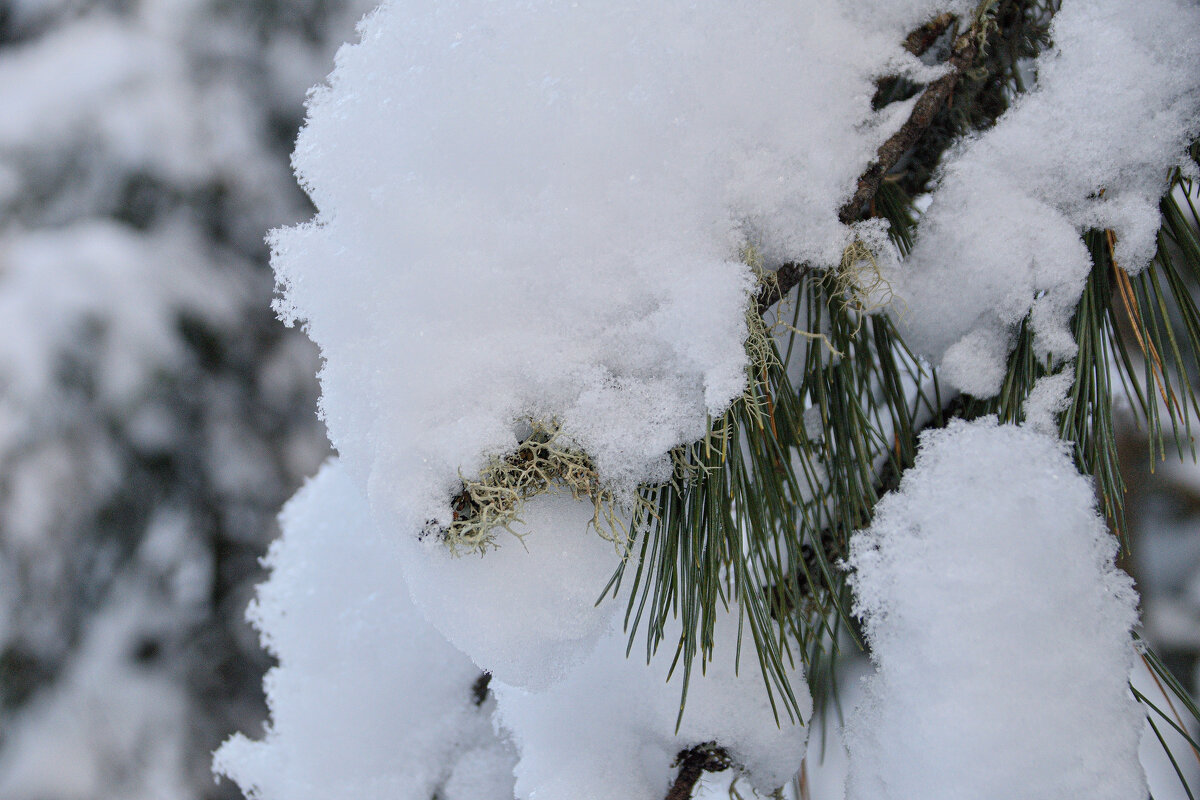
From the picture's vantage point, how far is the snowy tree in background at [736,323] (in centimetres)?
38

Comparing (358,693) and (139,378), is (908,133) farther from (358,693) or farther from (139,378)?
(139,378)

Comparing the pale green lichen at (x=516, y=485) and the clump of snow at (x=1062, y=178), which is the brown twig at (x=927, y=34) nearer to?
the clump of snow at (x=1062, y=178)

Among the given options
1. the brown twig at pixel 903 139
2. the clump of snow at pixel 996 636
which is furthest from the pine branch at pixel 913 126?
the clump of snow at pixel 996 636

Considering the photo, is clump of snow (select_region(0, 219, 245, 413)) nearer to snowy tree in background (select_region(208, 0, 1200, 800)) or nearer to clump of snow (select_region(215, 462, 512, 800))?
clump of snow (select_region(215, 462, 512, 800))

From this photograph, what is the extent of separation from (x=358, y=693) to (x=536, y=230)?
0.47 metres

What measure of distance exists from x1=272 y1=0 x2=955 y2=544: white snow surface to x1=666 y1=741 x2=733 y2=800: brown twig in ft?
0.77

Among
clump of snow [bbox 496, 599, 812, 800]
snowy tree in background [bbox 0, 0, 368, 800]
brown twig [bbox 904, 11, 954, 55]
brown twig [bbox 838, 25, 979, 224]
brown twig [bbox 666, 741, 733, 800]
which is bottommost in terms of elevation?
brown twig [bbox 666, 741, 733, 800]

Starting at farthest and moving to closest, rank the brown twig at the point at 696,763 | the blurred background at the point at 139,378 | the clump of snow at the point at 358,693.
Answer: the blurred background at the point at 139,378
the clump of snow at the point at 358,693
the brown twig at the point at 696,763

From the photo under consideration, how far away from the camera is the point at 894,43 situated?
45cm

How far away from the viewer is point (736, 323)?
1.27 ft

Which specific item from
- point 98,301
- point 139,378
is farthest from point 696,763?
point 98,301

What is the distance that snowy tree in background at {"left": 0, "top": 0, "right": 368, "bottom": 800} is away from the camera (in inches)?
62.2

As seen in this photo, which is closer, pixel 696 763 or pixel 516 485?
pixel 516 485

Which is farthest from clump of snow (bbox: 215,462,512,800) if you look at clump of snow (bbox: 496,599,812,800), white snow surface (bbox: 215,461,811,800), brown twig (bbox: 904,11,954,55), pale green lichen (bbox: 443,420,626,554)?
brown twig (bbox: 904,11,954,55)
